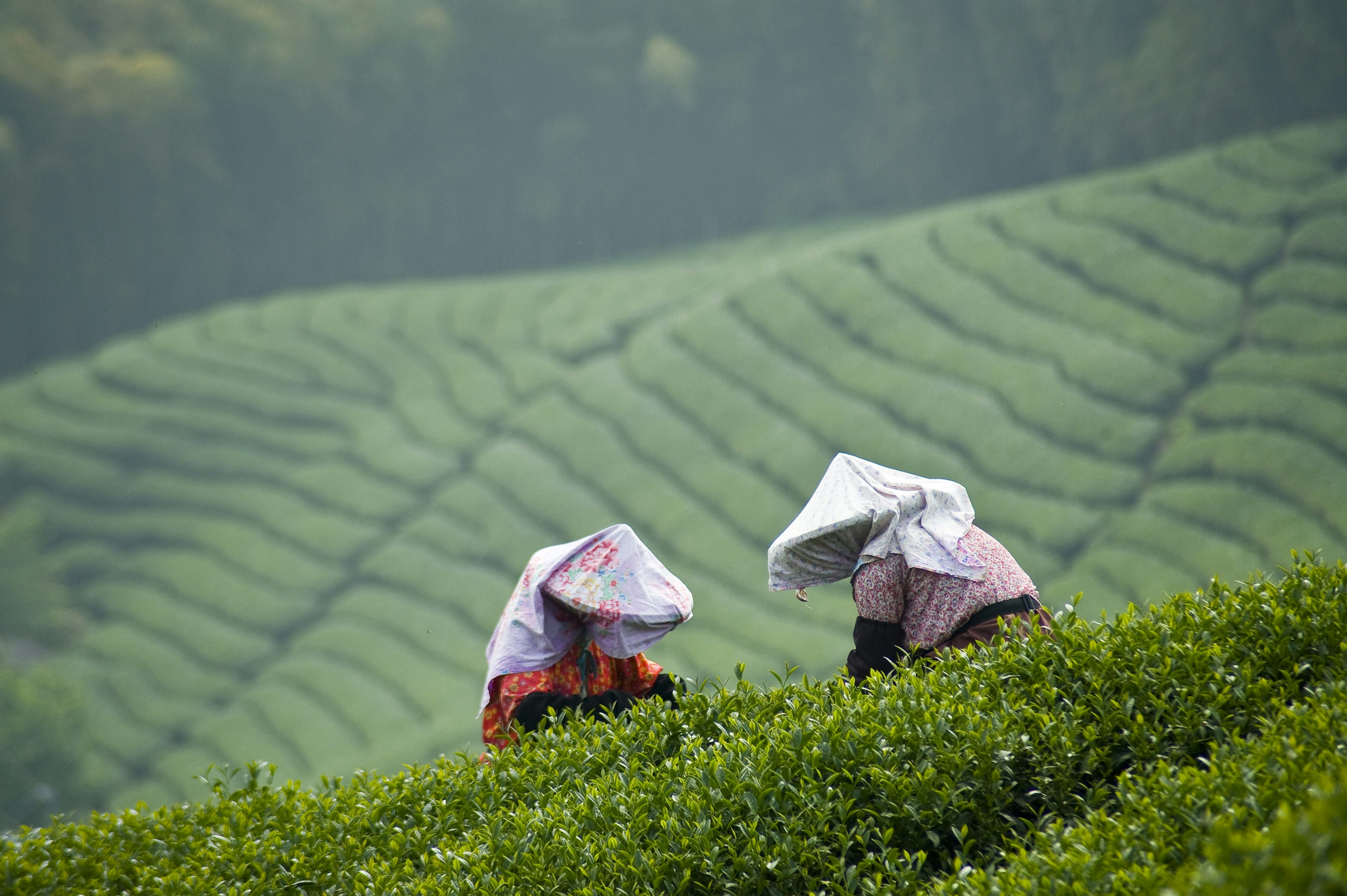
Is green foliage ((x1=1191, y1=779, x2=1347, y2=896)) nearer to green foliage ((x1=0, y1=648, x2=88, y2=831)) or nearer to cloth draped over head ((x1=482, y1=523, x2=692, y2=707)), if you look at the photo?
cloth draped over head ((x1=482, y1=523, x2=692, y2=707))

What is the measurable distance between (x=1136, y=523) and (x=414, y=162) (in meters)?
26.8

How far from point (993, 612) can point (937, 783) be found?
0.95m

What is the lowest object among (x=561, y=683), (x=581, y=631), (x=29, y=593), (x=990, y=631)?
(x=29, y=593)

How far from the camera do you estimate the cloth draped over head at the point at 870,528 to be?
391 cm

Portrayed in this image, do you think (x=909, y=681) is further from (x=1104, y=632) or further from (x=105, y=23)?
(x=105, y=23)

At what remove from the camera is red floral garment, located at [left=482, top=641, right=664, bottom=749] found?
4.56 meters

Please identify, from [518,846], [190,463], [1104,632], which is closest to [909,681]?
[1104,632]

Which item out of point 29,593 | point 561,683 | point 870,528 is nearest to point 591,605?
point 561,683

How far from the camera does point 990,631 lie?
3.97m

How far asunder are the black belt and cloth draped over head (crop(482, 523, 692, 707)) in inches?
42.5

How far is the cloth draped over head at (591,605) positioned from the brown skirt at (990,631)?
1005 mm

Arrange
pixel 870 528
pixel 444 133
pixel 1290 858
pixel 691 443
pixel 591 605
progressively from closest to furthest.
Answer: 1. pixel 1290 858
2. pixel 870 528
3. pixel 591 605
4. pixel 691 443
5. pixel 444 133

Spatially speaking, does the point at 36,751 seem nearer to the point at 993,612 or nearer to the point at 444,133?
the point at 993,612

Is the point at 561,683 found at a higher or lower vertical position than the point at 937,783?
lower
